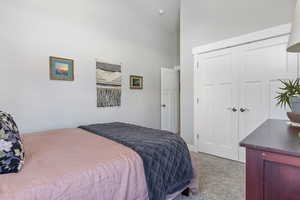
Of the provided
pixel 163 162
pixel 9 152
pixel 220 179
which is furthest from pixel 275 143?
pixel 220 179

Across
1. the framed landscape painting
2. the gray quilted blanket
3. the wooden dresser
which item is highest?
the framed landscape painting

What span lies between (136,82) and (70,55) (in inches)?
60.2

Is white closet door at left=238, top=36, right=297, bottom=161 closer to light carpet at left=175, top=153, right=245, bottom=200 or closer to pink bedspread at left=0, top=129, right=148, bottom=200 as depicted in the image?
light carpet at left=175, top=153, right=245, bottom=200

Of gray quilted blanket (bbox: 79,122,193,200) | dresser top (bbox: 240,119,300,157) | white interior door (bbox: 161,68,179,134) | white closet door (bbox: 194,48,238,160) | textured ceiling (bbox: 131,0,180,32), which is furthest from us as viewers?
white interior door (bbox: 161,68,179,134)

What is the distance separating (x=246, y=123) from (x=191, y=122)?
1047 mm

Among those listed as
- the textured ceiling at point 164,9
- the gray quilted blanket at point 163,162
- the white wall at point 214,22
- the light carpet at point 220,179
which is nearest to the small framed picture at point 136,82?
the white wall at point 214,22

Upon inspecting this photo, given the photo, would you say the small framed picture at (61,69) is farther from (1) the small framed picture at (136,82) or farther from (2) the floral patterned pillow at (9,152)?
(2) the floral patterned pillow at (9,152)

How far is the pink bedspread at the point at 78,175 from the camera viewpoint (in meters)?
0.93

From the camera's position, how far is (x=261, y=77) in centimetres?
259

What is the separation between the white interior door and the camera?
450 cm

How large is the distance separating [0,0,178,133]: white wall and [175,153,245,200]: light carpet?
6.22ft

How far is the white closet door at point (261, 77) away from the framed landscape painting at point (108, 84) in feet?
7.59

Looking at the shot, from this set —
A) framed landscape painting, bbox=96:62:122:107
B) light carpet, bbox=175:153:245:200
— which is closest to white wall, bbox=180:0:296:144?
light carpet, bbox=175:153:245:200

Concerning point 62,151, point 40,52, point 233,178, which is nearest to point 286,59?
point 233,178
